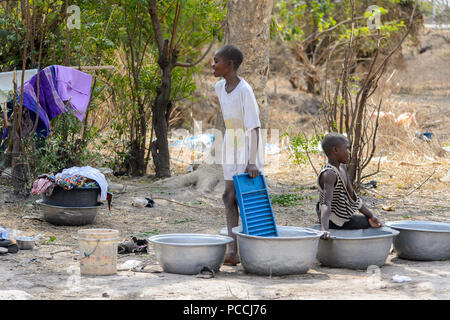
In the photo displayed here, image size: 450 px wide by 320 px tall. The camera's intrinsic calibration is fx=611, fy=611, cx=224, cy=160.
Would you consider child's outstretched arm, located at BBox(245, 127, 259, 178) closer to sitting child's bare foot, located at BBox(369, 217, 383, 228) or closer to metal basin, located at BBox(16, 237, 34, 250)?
sitting child's bare foot, located at BBox(369, 217, 383, 228)

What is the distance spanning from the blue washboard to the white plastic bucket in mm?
931

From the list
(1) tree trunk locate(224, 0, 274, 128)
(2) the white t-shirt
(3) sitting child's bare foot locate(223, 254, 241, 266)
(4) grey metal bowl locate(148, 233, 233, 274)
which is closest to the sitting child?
(2) the white t-shirt

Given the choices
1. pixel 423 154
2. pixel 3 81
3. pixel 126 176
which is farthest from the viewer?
pixel 423 154

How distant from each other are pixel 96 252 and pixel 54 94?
2745mm

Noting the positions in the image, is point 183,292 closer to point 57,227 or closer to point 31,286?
point 31,286

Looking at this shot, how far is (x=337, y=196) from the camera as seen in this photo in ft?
15.5

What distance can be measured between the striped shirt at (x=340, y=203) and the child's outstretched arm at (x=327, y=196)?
0.26 feet

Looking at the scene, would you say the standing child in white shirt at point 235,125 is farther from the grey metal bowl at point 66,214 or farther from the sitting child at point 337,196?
the grey metal bowl at point 66,214

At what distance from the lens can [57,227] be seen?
5895 mm

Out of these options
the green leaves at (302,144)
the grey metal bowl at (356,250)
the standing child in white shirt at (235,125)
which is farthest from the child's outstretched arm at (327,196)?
the green leaves at (302,144)

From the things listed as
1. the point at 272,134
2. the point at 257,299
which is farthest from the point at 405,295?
the point at 272,134

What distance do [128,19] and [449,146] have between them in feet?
18.5

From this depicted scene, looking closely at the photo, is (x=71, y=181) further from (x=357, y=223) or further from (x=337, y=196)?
(x=357, y=223)

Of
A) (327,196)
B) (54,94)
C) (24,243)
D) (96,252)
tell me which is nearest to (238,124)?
(327,196)
